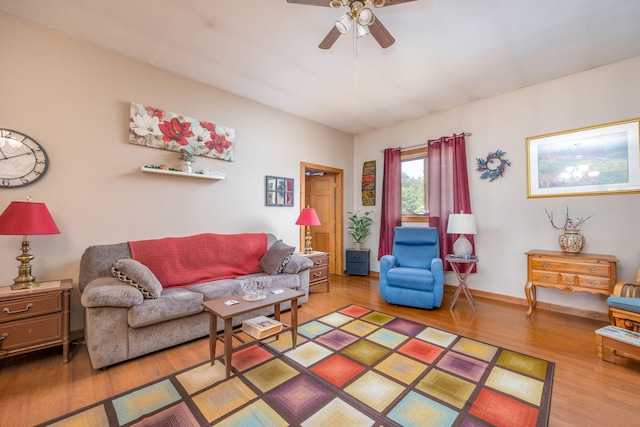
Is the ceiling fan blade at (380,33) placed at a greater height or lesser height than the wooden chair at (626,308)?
greater

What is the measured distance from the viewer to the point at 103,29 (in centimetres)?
243

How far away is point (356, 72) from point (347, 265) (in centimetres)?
339

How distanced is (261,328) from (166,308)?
87cm

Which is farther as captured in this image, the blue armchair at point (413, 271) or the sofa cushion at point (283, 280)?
the blue armchair at point (413, 271)

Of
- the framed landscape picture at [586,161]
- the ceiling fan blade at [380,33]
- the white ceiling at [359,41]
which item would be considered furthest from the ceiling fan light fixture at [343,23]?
the framed landscape picture at [586,161]

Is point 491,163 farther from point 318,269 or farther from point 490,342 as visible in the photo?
point 318,269

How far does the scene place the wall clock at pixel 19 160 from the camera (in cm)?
223

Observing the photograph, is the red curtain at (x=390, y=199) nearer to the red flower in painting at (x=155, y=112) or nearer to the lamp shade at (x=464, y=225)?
the lamp shade at (x=464, y=225)

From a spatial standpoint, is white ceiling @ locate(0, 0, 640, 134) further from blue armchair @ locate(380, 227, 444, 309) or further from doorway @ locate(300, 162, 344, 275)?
blue armchair @ locate(380, 227, 444, 309)

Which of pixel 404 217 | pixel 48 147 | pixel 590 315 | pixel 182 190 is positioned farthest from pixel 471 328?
pixel 48 147

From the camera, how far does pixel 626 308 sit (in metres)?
2.19

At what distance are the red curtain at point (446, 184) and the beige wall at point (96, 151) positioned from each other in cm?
302

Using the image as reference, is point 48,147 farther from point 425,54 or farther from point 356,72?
point 425,54

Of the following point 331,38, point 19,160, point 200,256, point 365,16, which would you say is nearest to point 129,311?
point 200,256
